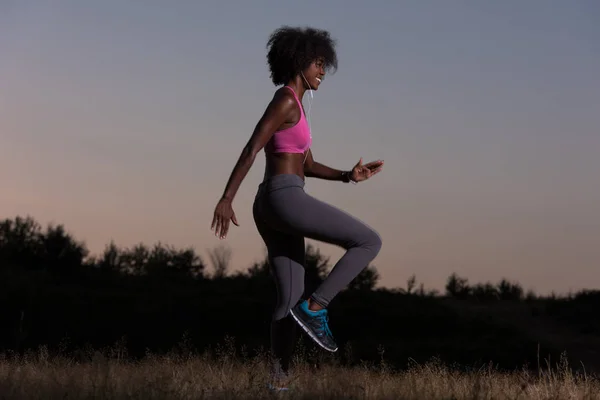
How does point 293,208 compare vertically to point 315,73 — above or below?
below

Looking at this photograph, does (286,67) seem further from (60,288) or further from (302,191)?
(60,288)

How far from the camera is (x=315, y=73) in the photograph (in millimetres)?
6805

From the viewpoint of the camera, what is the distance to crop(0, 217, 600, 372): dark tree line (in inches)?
640

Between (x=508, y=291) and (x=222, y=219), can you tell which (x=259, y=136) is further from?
(x=508, y=291)

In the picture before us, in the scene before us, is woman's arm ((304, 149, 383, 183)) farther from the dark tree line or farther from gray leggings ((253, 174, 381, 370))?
the dark tree line

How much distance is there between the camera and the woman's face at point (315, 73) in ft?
22.3

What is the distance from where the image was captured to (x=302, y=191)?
21.3 ft

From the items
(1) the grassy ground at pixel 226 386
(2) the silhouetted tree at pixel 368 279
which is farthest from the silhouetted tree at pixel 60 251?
(1) the grassy ground at pixel 226 386

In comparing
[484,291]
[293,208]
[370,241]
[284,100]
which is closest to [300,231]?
[293,208]

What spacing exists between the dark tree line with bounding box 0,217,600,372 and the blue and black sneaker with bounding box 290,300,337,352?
753 centimetres

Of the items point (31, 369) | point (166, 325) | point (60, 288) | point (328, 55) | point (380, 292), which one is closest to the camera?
point (328, 55)

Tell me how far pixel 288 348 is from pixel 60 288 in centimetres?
1271

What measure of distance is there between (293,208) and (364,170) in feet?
3.28

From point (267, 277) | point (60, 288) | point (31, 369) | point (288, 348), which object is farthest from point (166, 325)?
point (288, 348)
